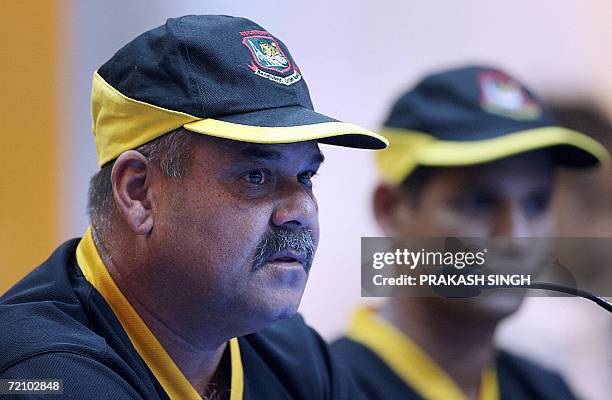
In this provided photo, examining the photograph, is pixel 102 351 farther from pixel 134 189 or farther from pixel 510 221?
pixel 510 221

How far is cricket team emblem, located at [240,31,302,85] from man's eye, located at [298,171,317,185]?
0.09 meters

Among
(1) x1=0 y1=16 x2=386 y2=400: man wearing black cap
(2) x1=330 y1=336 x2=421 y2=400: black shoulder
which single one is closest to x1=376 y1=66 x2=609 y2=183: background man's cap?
(2) x1=330 y1=336 x2=421 y2=400: black shoulder

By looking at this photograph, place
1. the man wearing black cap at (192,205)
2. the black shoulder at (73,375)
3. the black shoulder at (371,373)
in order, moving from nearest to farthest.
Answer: the black shoulder at (73,375) → the man wearing black cap at (192,205) → the black shoulder at (371,373)

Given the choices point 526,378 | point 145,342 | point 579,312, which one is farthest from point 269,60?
point 579,312

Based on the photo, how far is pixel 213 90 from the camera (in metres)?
0.86

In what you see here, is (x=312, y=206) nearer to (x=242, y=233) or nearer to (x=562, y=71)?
(x=242, y=233)

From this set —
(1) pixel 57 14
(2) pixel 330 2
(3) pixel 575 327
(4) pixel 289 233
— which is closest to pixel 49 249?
(1) pixel 57 14

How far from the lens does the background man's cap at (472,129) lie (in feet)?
4.22

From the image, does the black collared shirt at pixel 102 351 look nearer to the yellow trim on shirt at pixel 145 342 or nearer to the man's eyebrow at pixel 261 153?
the yellow trim on shirt at pixel 145 342

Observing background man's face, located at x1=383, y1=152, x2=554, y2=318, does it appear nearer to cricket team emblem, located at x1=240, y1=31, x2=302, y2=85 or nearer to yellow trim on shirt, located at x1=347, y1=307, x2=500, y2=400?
yellow trim on shirt, located at x1=347, y1=307, x2=500, y2=400

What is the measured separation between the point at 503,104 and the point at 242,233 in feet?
1.94

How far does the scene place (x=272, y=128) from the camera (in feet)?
2.76

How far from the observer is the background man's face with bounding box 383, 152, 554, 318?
1.24 metres

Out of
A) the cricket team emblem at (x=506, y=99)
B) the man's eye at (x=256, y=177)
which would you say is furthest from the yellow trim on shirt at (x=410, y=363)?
the man's eye at (x=256, y=177)
